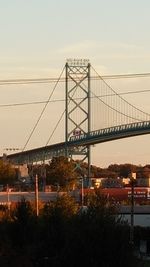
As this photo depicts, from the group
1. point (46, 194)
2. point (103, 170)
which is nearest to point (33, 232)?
point (46, 194)

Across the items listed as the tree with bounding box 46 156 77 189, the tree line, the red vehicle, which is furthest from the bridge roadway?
the tree line

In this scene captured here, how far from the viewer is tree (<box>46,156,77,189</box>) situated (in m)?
77.2

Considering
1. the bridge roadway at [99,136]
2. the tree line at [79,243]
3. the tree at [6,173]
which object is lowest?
the tree line at [79,243]

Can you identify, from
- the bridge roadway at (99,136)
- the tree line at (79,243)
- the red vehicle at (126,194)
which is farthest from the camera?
the bridge roadway at (99,136)

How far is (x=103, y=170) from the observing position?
415 feet

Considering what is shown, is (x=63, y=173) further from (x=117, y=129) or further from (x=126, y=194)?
(x=117, y=129)

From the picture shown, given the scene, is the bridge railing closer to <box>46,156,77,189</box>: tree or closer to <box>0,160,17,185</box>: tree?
<box>46,156,77,189</box>: tree

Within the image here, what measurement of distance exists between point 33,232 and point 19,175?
5360 cm

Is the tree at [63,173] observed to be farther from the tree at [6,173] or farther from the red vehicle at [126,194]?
the red vehicle at [126,194]

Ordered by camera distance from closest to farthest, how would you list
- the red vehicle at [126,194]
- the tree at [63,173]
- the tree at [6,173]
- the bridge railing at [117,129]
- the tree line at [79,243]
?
1. the tree line at [79,243]
2. the red vehicle at [126,194]
3. the tree at [63,173]
4. the tree at [6,173]
5. the bridge railing at [117,129]

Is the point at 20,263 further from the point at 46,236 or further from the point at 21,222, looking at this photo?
the point at 21,222

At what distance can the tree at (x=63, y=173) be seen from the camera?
253 ft

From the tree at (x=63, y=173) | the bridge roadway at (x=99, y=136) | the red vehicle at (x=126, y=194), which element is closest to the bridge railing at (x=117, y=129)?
the bridge roadway at (x=99, y=136)

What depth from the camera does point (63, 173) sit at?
77.5 meters
